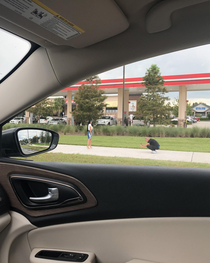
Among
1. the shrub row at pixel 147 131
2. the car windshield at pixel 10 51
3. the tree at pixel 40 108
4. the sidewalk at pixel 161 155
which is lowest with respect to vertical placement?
the sidewalk at pixel 161 155

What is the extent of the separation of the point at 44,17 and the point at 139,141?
7462 mm

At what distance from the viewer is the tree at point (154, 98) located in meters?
12.2

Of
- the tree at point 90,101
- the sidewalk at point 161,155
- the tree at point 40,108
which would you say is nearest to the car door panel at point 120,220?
the tree at point 40,108

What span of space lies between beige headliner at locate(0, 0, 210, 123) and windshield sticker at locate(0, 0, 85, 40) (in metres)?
0.04

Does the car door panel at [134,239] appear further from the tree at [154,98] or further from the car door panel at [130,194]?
the tree at [154,98]

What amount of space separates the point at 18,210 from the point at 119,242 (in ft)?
2.08

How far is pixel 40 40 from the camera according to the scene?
4.14 feet

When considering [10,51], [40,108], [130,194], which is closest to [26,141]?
[10,51]

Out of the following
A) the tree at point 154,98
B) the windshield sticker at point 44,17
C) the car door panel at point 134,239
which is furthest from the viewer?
the tree at point 154,98

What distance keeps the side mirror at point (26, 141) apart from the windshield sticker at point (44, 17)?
0.73 metres

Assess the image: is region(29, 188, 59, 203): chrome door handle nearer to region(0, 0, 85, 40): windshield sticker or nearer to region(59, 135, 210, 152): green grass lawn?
region(0, 0, 85, 40): windshield sticker

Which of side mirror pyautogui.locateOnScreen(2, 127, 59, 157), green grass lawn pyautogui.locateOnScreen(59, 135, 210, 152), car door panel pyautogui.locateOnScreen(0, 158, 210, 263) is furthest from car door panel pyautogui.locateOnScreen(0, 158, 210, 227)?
green grass lawn pyautogui.locateOnScreen(59, 135, 210, 152)

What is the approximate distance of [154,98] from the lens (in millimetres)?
13070

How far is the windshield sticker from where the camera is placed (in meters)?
0.92
